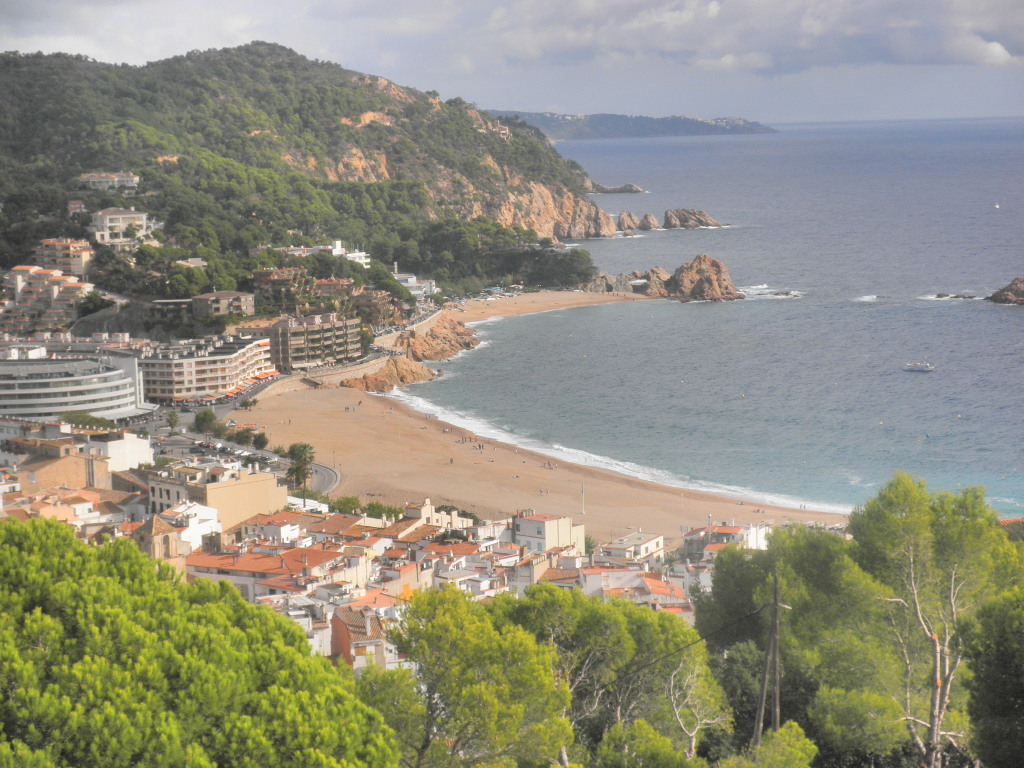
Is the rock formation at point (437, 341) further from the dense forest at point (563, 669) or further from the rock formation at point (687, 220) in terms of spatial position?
the rock formation at point (687, 220)

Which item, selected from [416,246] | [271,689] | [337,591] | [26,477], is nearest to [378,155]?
[416,246]

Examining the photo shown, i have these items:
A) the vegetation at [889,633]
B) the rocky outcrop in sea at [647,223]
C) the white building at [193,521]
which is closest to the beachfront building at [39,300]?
the white building at [193,521]

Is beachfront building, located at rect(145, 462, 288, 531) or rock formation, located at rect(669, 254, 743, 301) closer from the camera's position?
beachfront building, located at rect(145, 462, 288, 531)

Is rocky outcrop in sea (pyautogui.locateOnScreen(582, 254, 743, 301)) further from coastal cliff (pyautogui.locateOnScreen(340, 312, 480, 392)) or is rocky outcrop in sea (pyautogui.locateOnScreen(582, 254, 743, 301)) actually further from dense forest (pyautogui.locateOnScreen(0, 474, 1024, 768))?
dense forest (pyautogui.locateOnScreen(0, 474, 1024, 768))

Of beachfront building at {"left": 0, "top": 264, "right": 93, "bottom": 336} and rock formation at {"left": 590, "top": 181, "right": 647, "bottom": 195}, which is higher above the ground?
rock formation at {"left": 590, "top": 181, "right": 647, "bottom": 195}

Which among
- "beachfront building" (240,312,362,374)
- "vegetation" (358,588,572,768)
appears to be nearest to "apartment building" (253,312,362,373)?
"beachfront building" (240,312,362,374)

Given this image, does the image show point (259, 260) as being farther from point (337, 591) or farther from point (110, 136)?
point (337, 591)
